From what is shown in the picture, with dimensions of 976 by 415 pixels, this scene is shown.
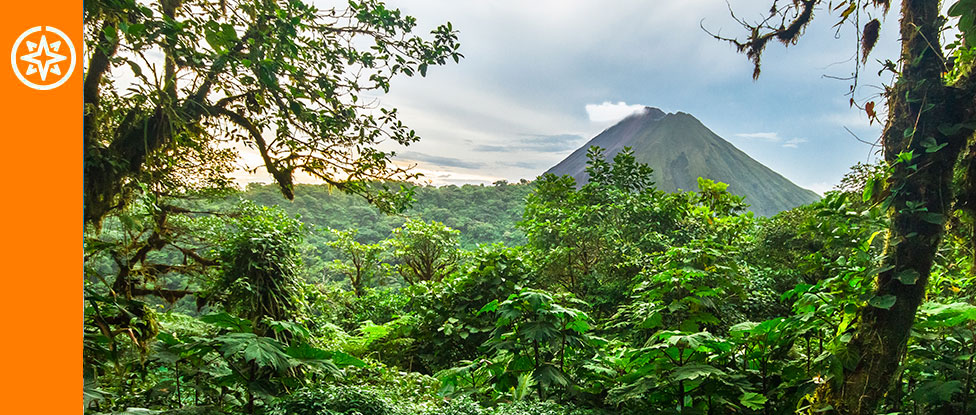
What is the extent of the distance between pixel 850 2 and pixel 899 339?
1575 millimetres

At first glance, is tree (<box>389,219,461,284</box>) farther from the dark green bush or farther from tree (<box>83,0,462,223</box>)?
the dark green bush

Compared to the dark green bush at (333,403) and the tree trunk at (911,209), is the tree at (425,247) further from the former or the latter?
the tree trunk at (911,209)

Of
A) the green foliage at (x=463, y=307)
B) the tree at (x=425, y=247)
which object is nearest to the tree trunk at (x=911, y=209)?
the green foliage at (x=463, y=307)

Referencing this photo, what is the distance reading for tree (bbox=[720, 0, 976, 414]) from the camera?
1642 millimetres

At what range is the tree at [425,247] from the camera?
23.2ft

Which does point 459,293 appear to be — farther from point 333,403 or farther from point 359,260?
point 359,260
